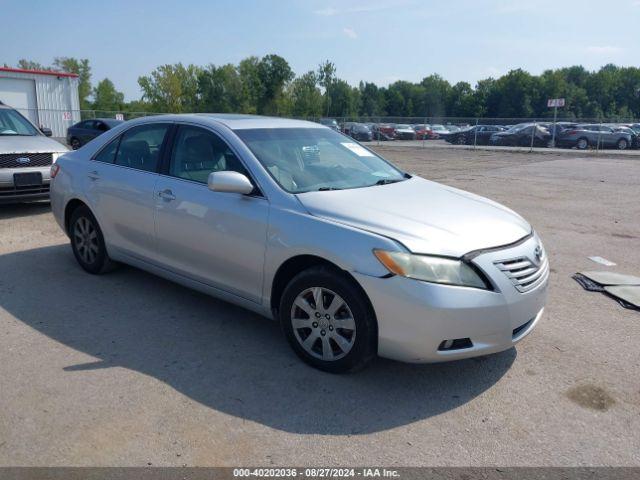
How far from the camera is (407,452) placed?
2885mm

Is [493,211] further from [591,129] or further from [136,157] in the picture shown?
[591,129]

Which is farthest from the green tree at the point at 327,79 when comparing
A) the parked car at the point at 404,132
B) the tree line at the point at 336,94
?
the parked car at the point at 404,132

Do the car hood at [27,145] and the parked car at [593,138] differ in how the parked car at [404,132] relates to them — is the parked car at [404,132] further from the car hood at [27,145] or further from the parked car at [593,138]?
the car hood at [27,145]

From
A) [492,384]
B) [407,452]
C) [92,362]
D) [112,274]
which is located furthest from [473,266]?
[112,274]

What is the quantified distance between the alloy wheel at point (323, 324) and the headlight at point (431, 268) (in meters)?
0.41

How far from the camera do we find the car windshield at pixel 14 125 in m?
9.09

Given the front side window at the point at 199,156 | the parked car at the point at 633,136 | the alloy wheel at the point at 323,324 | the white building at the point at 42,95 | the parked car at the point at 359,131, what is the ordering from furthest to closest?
the parked car at the point at 359,131 → the white building at the point at 42,95 → the parked car at the point at 633,136 → the front side window at the point at 199,156 → the alloy wheel at the point at 323,324

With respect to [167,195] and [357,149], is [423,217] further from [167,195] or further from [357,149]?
[167,195]

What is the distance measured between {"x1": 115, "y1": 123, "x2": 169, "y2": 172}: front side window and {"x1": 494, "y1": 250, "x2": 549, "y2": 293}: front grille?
3.01 metres

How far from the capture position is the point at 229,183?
390cm

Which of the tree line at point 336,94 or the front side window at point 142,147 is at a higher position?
the tree line at point 336,94

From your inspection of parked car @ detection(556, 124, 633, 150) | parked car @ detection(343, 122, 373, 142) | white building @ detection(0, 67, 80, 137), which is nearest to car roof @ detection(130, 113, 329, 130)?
parked car @ detection(556, 124, 633, 150)

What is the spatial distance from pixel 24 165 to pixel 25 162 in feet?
0.15

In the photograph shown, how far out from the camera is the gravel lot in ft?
9.47
